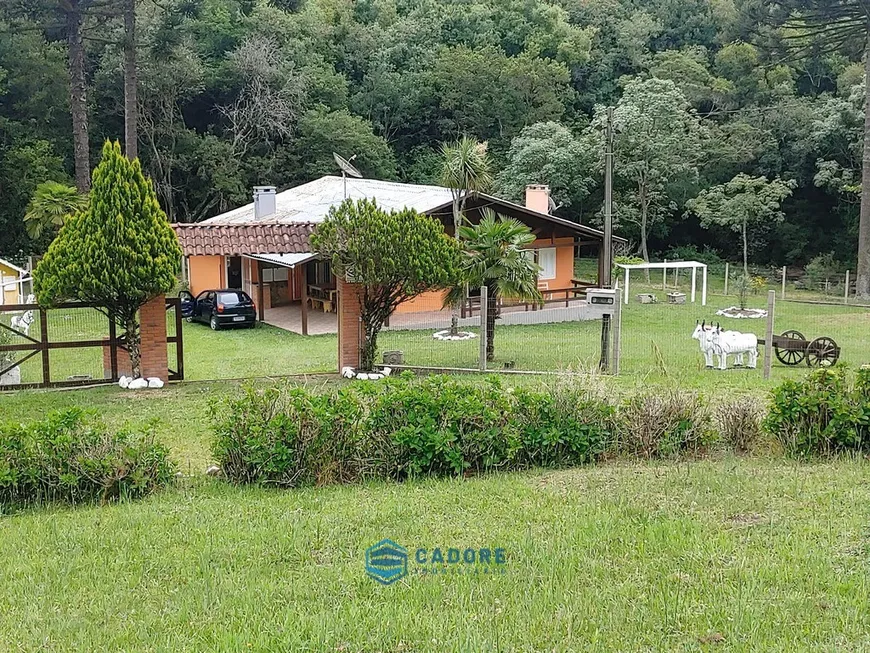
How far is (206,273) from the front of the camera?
31844mm

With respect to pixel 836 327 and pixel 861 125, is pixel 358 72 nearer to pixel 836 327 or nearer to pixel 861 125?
pixel 861 125

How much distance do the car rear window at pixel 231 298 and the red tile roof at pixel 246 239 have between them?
764 cm

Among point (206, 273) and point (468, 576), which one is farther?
point (206, 273)

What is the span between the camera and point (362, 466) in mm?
7844

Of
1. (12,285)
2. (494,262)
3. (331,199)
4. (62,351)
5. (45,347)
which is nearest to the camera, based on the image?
(45,347)

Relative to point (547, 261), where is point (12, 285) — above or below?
below

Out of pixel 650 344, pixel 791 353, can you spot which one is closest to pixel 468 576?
pixel 791 353

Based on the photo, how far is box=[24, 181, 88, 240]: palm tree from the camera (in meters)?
27.4

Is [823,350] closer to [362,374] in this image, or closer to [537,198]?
[362,374]

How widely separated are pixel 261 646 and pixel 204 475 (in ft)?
13.7

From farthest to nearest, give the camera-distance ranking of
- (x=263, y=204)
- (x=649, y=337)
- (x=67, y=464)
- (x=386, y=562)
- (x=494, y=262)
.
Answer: (x=263, y=204) < (x=649, y=337) < (x=494, y=262) < (x=67, y=464) < (x=386, y=562)

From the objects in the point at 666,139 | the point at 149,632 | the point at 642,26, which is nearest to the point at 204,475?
the point at 149,632

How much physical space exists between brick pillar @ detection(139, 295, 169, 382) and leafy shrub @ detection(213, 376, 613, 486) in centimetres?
730

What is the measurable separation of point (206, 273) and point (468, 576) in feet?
93.1
